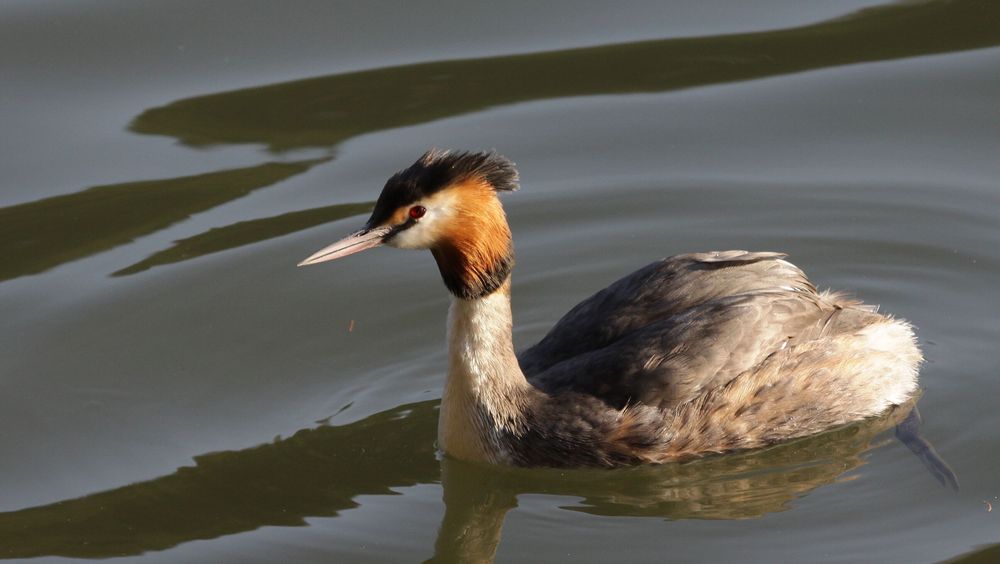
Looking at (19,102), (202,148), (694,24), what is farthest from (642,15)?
(19,102)

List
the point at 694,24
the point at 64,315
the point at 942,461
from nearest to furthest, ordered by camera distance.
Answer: the point at 942,461 < the point at 64,315 < the point at 694,24

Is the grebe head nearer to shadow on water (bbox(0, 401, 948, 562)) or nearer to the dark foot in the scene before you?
shadow on water (bbox(0, 401, 948, 562))

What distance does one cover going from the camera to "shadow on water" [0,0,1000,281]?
1014cm

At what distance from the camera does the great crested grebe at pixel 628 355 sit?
7.04m

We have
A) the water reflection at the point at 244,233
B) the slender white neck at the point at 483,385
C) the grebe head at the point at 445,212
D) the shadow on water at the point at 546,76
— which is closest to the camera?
the grebe head at the point at 445,212

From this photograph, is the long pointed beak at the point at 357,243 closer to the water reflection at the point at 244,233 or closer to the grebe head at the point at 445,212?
the grebe head at the point at 445,212

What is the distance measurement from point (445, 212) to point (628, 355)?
105 centimetres

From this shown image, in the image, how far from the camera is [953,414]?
7.56 m

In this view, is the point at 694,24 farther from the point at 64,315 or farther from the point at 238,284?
the point at 64,315

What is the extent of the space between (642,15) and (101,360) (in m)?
4.73

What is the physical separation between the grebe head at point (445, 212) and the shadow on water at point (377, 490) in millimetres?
985

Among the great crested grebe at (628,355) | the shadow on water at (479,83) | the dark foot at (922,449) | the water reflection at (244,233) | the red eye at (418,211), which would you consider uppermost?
the shadow on water at (479,83)

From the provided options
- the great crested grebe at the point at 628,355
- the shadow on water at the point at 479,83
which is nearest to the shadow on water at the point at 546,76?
the shadow on water at the point at 479,83

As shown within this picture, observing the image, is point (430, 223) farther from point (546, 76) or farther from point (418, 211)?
point (546, 76)
